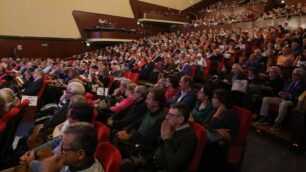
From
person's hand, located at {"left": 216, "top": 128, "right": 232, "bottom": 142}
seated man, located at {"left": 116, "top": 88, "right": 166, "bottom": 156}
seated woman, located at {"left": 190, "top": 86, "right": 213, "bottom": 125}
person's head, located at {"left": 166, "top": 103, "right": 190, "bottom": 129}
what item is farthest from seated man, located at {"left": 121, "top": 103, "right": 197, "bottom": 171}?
seated woman, located at {"left": 190, "top": 86, "right": 213, "bottom": 125}

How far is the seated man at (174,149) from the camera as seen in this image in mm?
1918

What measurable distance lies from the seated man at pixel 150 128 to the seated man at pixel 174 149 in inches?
10.9

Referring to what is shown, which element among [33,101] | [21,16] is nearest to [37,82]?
[33,101]

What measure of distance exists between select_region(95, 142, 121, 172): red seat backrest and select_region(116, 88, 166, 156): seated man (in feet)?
2.13

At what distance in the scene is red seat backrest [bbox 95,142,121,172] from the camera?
59.9 inches

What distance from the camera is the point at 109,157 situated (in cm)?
163

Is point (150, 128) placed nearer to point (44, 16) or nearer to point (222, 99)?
point (222, 99)

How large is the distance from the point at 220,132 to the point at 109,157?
1.02m

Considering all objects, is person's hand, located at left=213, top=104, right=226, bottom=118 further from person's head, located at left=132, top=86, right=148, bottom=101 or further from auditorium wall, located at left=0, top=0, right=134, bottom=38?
auditorium wall, located at left=0, top=0, right=134, bottom=38

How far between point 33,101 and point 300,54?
4.39 metres

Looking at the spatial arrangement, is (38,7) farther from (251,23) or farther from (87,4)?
(251,23)

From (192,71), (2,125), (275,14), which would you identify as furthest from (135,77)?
(275,14)

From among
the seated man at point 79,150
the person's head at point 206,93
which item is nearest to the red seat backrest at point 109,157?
the seated man at point 79,150

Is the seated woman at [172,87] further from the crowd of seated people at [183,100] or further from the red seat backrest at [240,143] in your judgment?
the red seat backrest at [240,143]
